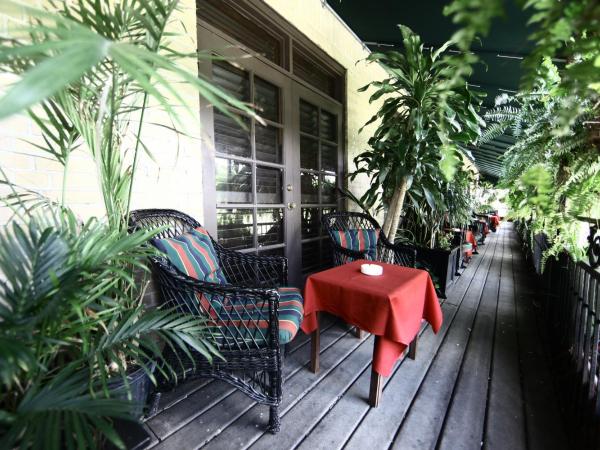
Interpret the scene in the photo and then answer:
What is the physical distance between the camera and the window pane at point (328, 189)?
132 inches

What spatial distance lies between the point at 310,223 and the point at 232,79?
1.62 meters

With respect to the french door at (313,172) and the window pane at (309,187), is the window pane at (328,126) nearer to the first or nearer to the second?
the french door at (313,172)

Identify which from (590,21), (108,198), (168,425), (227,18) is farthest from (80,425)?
(227,18)

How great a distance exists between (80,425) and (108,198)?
2.39 feet

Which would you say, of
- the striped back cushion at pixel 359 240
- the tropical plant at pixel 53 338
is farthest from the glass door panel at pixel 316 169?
the tropical plant at pixel 53 338

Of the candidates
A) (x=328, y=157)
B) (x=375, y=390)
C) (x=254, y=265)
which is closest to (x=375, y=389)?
(x=375, y=390)

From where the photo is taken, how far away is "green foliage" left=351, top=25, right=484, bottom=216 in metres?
2.30

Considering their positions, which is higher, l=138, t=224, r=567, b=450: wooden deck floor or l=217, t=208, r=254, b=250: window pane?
l=217, t=208, r=254, b=250: window pane

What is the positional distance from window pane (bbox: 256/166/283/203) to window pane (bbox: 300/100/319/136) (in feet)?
2.18

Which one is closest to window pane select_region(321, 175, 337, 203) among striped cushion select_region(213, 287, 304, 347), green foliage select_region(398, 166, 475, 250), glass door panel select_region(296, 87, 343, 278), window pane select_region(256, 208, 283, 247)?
glass door panel select_region(296, 87, 343, 278)

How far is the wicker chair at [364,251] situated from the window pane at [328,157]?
25.9 inches

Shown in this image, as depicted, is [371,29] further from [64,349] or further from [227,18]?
[64,349]

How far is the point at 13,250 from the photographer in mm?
764

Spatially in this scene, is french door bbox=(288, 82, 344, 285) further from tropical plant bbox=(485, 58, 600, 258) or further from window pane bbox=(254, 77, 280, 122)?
tropical plant bbox=(485, 58, 600, 258)
